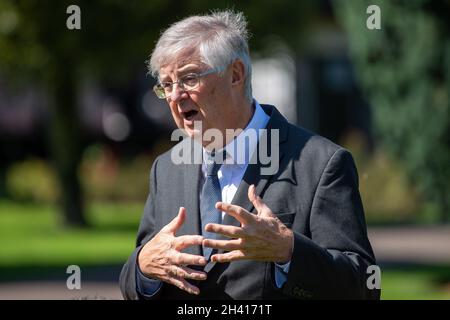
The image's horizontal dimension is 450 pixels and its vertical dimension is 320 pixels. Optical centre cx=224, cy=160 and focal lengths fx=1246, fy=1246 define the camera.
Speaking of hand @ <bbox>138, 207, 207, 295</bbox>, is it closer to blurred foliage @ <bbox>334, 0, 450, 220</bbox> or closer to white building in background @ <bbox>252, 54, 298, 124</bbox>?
blurred foliage @ <bbox>334, 0, 450, 220</bbox>

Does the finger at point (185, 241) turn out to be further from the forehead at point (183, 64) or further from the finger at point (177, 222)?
the forehead at point (183, 64)

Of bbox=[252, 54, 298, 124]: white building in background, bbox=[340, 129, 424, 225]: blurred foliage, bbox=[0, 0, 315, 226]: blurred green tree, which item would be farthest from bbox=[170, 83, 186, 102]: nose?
bbox=[252, 54, 298, 124]: white building in background

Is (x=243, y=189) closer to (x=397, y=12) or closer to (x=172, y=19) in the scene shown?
(x=397, y=12)

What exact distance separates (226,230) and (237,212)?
0.23 ft

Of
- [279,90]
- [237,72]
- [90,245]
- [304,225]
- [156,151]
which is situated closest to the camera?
[304,225]

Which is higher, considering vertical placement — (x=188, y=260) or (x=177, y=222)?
(x=177, y=222)

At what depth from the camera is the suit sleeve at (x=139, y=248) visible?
464cm

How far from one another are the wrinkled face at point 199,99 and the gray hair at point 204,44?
36mm

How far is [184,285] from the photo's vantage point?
14.5 ft

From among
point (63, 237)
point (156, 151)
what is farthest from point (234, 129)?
point (156, 151)

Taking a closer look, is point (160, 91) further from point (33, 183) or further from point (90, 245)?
point (33, 183)

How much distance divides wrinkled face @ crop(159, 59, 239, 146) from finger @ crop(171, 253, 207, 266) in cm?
48

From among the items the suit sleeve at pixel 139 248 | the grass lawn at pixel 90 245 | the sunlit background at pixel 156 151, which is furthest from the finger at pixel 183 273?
the grass lawn at pixel 90 245

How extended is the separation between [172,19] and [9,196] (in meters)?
11.3
